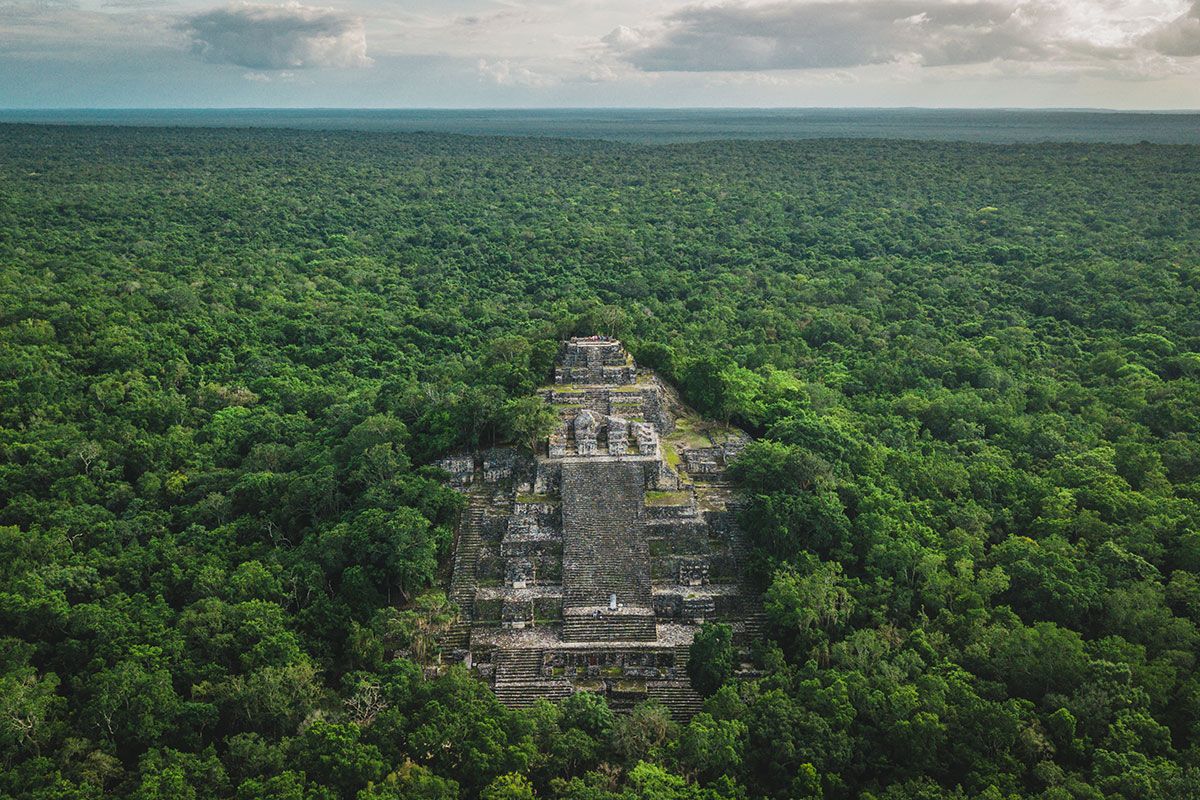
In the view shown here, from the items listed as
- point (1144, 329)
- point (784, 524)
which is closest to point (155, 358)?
point (784, 524)

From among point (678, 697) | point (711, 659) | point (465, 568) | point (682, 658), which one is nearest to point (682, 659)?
point (682, 658)

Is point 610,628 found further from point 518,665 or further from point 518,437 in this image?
point 518,437

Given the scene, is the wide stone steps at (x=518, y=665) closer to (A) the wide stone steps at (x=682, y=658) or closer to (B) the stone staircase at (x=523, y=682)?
(B) the stone staircase at (x=523, y=682)

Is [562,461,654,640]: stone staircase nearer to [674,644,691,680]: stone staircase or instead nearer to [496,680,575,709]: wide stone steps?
[674,644,691,680]: stone staircase

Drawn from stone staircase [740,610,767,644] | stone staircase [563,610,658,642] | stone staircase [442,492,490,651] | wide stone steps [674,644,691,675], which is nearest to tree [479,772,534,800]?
stone staircase [563,610,658,642]

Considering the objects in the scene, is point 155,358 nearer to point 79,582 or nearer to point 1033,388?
point 79,582

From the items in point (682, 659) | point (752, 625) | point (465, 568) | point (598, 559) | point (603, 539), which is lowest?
point (682, 659)
